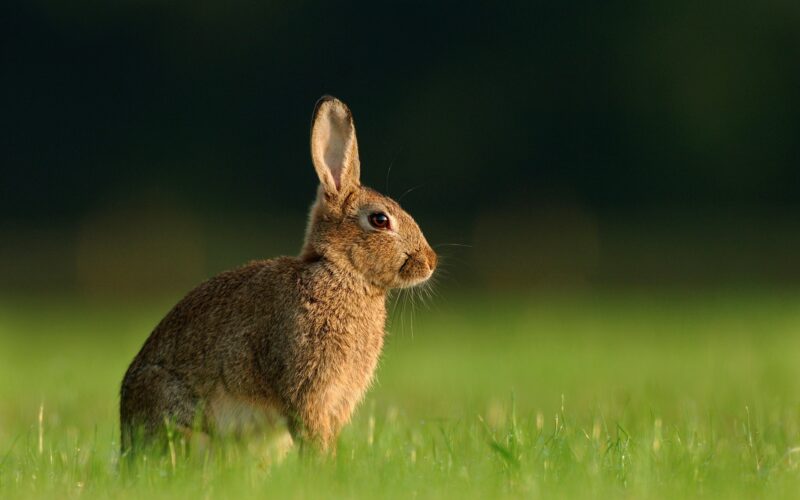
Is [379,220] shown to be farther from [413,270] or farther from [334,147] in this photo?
[334,147]

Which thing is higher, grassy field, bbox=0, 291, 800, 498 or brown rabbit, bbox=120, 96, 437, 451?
brown rabbit, bbox=120, 96, 437, 451

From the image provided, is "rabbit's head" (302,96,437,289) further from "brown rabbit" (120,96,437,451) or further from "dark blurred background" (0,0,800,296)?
"dark blurred background" (0,0,800,296)

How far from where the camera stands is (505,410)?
8.21m

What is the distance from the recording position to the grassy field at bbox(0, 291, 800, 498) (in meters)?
5.05

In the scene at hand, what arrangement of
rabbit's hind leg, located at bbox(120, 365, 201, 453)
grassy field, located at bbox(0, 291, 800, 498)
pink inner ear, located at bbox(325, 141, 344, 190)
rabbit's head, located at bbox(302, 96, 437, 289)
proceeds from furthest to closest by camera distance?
pink inner ear, located at bbox(325, 141, 344, 190) < rabbit's head, located at bbox(302, 96, 437, 289) < rabbit's hind leg, located at bbox(120, 365, 201, 453) < grassy field, located at bbox(0, 291, 800, 498)

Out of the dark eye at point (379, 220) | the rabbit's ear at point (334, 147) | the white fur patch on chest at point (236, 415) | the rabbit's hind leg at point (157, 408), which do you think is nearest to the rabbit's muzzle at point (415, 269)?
the dark eye at point (379, 220)

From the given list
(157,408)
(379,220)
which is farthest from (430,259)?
(157,408)

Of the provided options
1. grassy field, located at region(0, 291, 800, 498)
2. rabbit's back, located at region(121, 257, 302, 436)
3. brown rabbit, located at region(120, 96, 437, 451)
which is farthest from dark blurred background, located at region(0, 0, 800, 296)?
rabbit's back, located at region(121, 257, 302, 436)

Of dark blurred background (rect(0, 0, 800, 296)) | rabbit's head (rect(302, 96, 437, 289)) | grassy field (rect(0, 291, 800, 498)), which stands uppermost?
dark blurred background (rect(0, 0, 800, 296))

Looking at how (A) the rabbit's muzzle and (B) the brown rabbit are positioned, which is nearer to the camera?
(B) the brown rabbit

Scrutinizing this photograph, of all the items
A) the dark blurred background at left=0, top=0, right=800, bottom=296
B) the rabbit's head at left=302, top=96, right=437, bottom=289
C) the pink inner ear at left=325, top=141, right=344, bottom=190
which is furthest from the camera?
the dark blurred background at left=0, top=0, right=800, bottom=296

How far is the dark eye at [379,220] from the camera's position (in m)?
6.26

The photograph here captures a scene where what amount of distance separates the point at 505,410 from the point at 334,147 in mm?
2475

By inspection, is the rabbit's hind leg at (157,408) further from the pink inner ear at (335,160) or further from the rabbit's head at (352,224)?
the pink inner ear at (335,160)
